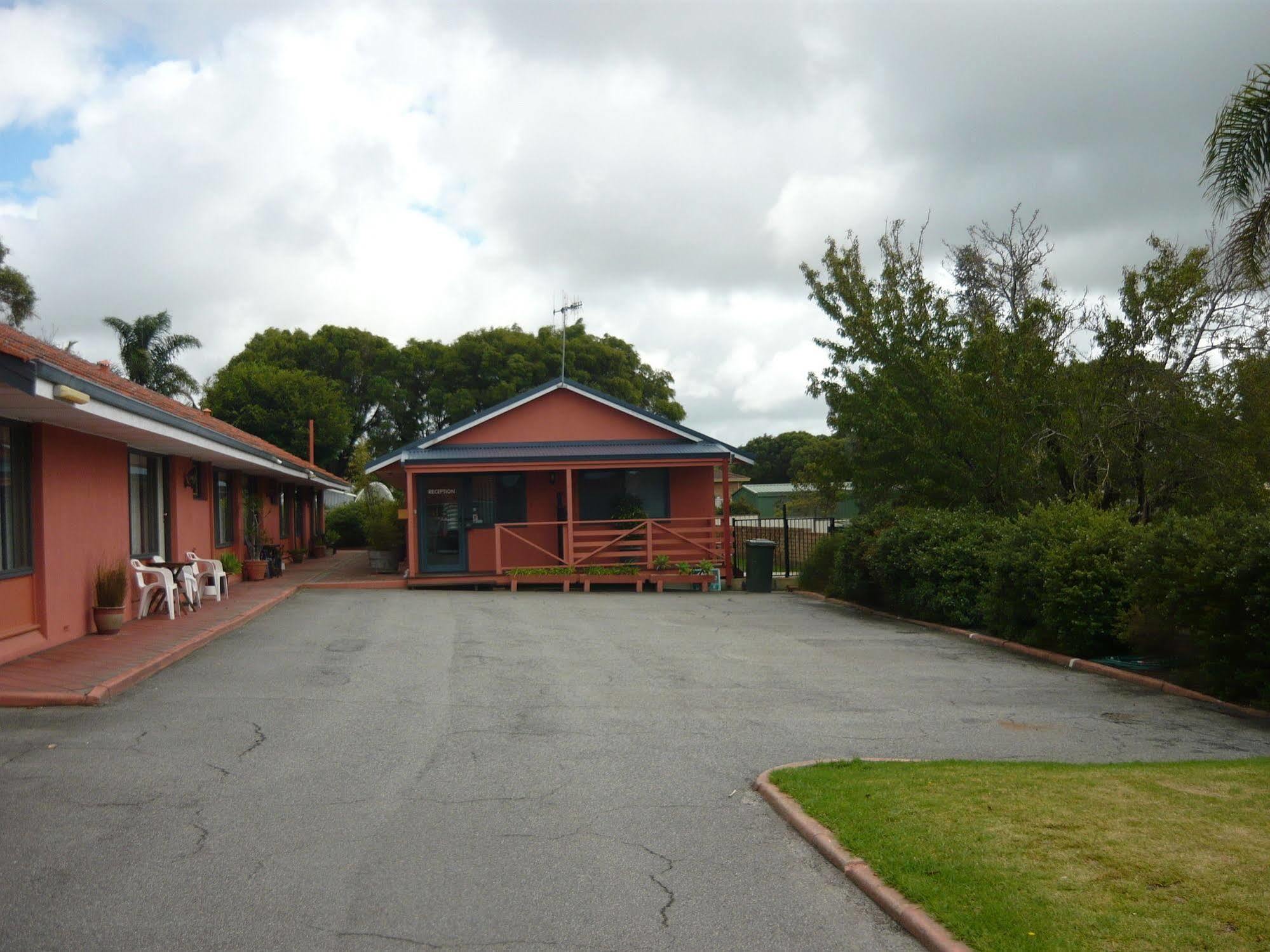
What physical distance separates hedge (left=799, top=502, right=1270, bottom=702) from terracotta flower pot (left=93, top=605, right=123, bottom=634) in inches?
424

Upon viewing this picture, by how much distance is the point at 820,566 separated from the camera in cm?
2295

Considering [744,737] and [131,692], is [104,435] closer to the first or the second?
[131,692]

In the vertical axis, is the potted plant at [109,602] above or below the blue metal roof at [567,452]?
below

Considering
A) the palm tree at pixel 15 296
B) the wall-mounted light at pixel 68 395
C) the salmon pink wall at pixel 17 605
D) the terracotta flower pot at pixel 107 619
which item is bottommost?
the terracotta flower pot at pixel 107 619

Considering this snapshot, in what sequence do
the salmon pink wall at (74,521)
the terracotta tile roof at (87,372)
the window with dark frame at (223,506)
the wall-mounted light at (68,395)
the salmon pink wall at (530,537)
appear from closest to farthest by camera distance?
the terracotta tile roof at (87,372) → the wall-mounted light at (68,395) → the salmon pink wall at (74,521) → the window with dark frame at (223,506) → the salmon pink wall at (530,537)

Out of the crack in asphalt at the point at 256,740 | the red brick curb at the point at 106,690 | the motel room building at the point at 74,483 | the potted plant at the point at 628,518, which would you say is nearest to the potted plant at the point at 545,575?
the potted plant at the point at 628,518

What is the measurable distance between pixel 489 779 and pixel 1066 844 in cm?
348

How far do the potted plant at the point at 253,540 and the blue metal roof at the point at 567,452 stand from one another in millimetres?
3740

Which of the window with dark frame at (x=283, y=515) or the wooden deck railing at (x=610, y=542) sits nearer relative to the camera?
the wooden deck railing at (x=610, y=542)

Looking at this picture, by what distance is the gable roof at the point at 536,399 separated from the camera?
2483cm

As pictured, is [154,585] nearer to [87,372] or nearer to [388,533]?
[87,372]

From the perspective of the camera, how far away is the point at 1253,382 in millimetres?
16953

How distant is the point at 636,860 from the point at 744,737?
117 inches

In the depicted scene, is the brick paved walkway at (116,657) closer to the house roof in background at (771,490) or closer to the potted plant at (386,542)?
the potted plant at (386,542)
